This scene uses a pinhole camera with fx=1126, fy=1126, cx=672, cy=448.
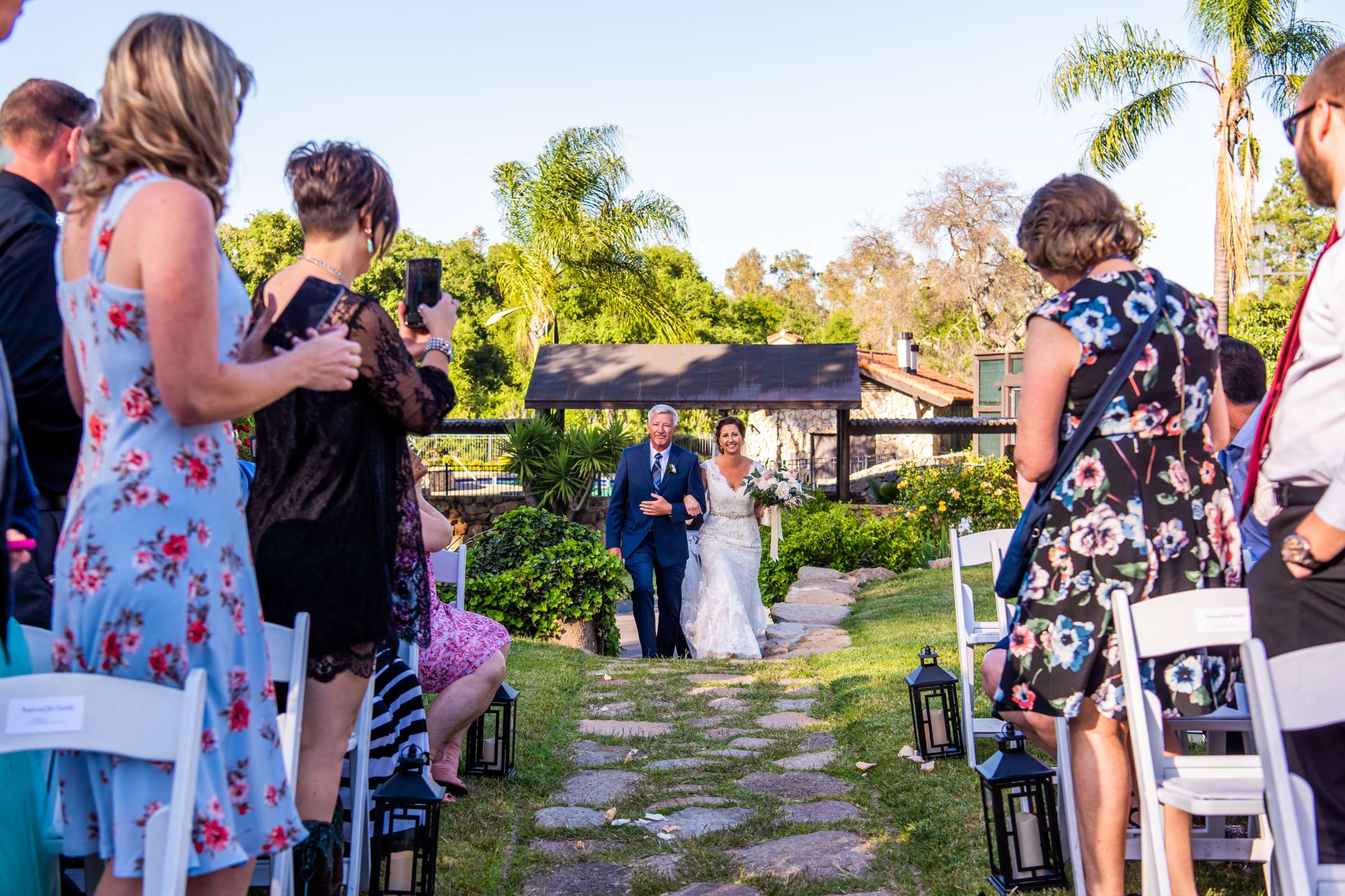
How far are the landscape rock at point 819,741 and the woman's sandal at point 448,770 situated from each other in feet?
6.10

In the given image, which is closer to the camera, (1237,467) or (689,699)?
(1237,467)

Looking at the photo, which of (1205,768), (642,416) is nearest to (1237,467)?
(1205,768)

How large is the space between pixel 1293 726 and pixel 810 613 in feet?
31.9

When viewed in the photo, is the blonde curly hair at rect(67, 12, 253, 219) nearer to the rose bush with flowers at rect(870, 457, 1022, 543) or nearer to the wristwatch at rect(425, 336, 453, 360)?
the wristwatch at rect(425, 336, 453, 360)

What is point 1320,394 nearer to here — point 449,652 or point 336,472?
point 336,472

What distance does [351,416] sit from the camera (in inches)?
102

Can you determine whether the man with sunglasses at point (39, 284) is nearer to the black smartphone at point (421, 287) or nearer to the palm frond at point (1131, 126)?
the black smartphone at point (421, 287)

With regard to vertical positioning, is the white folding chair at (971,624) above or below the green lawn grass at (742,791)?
above

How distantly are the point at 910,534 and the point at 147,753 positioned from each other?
1430cm

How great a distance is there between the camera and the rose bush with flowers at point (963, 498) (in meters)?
15.6

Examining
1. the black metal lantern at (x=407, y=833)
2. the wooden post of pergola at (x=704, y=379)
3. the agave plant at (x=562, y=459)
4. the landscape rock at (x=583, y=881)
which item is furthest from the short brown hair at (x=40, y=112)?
the wooden post of pergola at (x=704, y=379)

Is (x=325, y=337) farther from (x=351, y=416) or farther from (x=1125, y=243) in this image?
(x=1125, y=243)

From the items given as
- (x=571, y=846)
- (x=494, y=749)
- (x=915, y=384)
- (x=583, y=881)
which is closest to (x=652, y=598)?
(x=494, y=749)

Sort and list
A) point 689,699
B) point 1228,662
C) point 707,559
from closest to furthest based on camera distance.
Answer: point 1228,662 → point 689,699 → point 707,559
